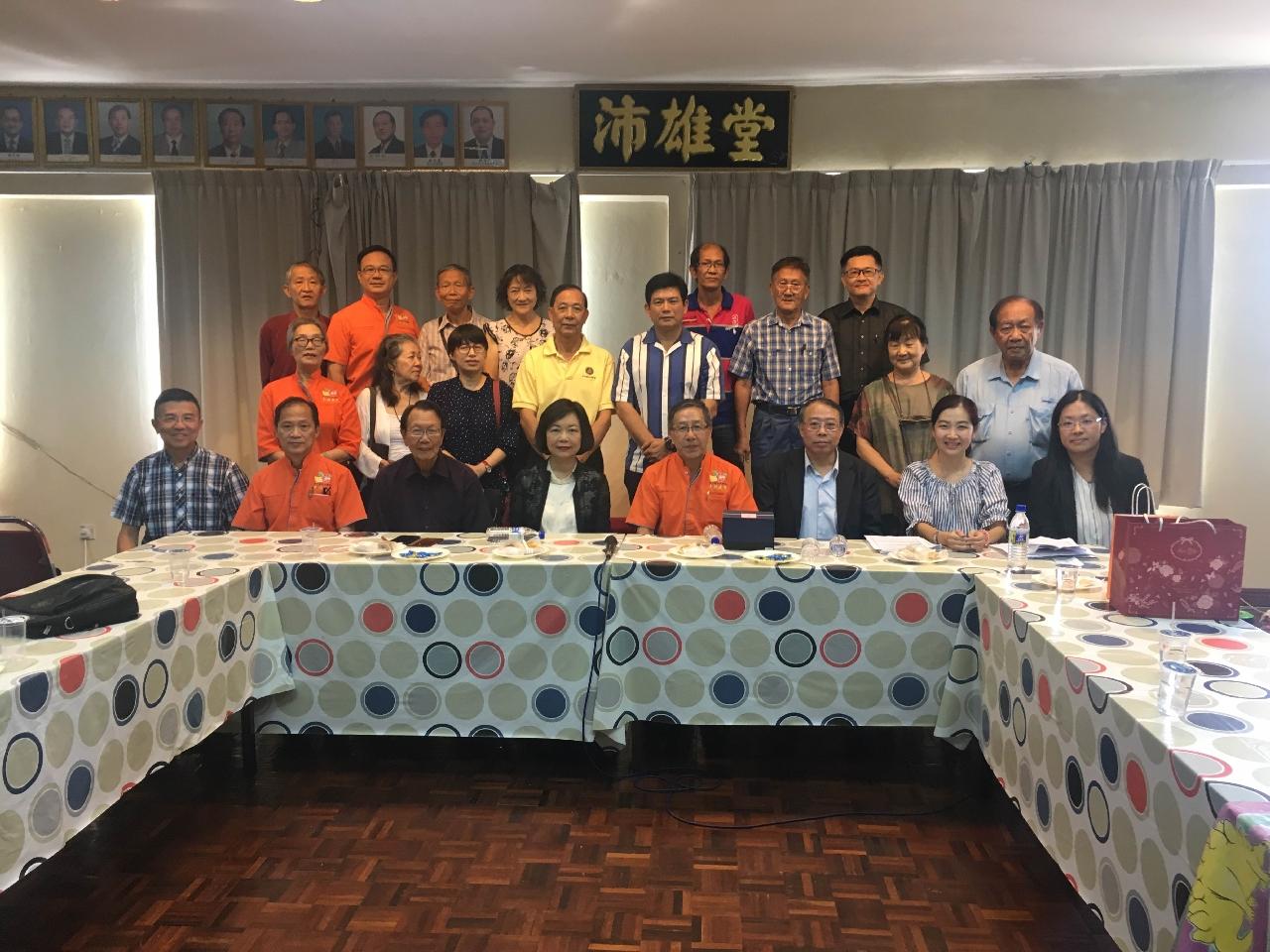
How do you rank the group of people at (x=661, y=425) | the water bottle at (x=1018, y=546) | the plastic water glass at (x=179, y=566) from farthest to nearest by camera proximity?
the group of people at (x=661, y=425)
the water bottle at (x=1018, y=546)
the plastic water glass at (x=179, y=566)

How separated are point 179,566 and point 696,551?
1.31 metres

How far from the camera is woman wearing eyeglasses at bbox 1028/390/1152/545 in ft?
9.85

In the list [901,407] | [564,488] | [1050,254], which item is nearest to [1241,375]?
[1050,254]

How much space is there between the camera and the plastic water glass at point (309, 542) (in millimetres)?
2713

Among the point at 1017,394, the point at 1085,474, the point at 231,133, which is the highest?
the point at 231,133

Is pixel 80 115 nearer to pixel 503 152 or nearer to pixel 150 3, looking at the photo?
pixel 150 3

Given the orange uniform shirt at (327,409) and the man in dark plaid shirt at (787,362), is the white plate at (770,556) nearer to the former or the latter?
the man in dark plaid shirt at (787,362)

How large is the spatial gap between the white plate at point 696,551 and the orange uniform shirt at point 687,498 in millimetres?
430

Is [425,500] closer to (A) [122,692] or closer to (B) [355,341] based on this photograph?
(B) [355,341]

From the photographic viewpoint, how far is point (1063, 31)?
412 centimetres

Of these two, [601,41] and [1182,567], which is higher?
[601,41]

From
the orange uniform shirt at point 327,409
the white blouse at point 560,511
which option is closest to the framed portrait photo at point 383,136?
the orange uniform shirt at point 327,409

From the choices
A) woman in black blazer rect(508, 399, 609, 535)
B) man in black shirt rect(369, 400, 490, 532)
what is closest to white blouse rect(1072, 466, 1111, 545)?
woman in black blazer rect(508, 399, 609, 535)

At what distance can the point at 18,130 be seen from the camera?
507 cm
